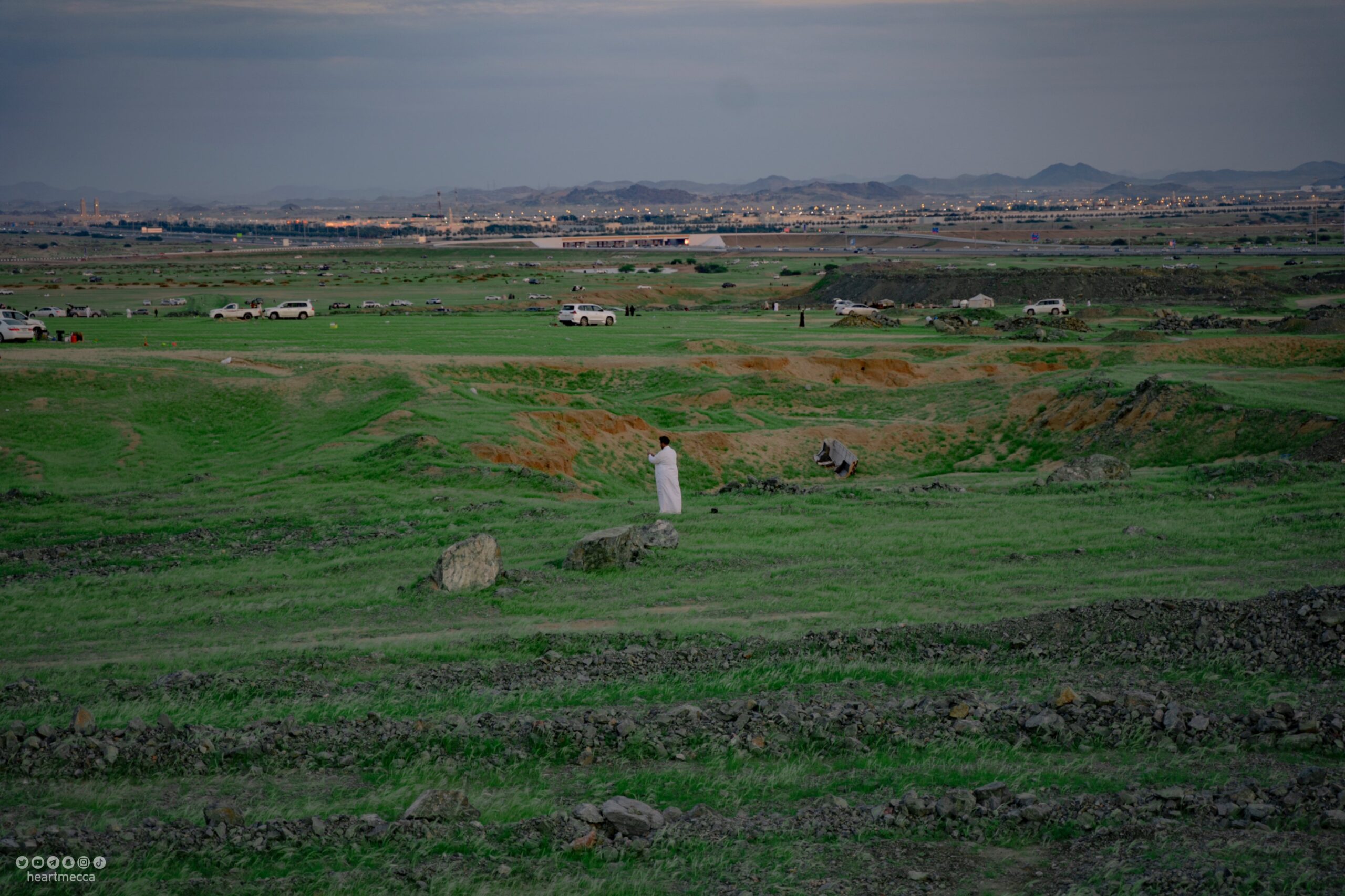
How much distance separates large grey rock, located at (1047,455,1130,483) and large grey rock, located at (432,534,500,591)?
15.6m

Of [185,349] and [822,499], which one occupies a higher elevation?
[185,349]

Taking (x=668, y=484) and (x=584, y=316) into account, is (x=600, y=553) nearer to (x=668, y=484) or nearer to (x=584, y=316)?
(x=668, y=484)

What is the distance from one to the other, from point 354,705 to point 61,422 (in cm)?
2576

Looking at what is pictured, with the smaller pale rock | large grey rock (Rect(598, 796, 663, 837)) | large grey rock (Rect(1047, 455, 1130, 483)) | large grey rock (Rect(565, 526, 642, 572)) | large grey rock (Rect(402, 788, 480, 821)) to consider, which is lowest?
large grey rock (Rect(1047, 455, 1130, 483))

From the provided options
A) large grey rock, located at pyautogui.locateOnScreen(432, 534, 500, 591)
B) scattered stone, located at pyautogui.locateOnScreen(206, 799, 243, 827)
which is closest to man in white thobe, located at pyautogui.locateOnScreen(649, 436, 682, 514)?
large grey rock, located at pyautogui.locateOnScreen(432, 534, 500, 591)

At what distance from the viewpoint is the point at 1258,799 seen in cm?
781

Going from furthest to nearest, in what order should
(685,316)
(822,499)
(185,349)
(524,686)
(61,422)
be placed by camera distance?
(685,316)
(185,349)
(61,422)
(822,499)
(524,686)

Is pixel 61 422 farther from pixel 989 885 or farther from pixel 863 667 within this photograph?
pixel 989 885

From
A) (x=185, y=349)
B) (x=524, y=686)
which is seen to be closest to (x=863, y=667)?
(x=524, y=686)

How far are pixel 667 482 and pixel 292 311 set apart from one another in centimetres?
5731

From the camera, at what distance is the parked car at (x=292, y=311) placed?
70.2 meters

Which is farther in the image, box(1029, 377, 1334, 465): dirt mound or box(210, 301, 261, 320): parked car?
box(210, 301, 261, 320): parked car

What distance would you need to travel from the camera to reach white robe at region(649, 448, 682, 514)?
68.1ft

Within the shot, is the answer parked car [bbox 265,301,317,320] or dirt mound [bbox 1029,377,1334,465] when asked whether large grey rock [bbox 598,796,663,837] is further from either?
parked car [bbox 265,301,317,320]
